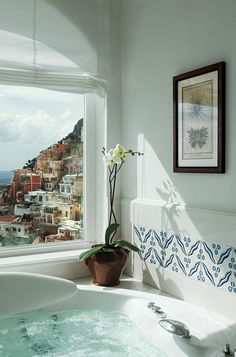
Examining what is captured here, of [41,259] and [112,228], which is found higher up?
[112,228]

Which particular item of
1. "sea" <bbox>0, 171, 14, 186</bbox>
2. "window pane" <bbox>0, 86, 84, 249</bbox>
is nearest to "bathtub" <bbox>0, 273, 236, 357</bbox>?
"window pane" <bbox>0, 86, 84, 249</bbox>

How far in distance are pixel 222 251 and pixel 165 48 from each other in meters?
1.12

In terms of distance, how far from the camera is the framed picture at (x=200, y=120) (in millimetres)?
1826

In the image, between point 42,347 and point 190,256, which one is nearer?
point 42,347

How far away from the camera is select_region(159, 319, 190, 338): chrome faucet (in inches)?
61.3

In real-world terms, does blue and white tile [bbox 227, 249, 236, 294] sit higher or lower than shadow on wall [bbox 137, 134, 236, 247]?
lower

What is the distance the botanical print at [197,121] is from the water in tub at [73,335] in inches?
34.1

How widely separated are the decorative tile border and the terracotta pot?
175 millimetres

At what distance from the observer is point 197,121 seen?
6.45 ft

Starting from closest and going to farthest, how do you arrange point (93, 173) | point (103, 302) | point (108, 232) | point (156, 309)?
1. point (156, 309)
2. point (103, 302)
3. point (108, 232)
4. point (93, 173)

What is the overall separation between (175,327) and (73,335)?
0.49m

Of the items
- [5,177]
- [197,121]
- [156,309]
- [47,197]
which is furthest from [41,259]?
[197,121]

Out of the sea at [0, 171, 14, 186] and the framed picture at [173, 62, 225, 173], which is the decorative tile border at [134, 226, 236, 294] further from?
the sea at [0, 171, 14, 186]

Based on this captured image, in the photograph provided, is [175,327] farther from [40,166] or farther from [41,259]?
[40,166]
